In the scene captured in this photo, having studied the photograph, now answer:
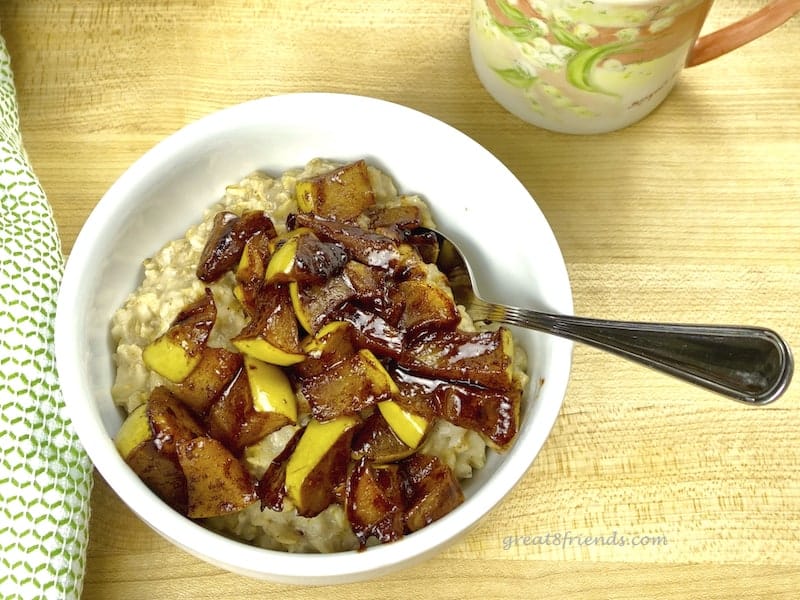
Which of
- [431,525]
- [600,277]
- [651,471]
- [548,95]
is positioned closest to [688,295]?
[600,277]

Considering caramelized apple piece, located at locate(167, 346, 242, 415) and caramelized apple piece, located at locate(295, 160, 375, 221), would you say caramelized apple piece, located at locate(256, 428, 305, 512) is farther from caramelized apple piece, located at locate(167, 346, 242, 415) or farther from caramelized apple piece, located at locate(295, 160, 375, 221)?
caramelized apple piece, located at locate(295, 160, 375, 221)

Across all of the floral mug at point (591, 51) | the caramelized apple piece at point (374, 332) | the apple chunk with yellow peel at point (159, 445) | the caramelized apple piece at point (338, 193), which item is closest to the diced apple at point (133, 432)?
the apple chunk with yellow peel at point (159, 445)

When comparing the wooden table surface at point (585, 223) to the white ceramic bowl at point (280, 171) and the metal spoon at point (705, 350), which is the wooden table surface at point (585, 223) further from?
the metal spoon at point (705, 350)

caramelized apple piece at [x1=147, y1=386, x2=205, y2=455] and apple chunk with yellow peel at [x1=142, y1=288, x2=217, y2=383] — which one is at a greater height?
apple chunk with yellow peel at [x1=142, y1=288, x2=217, y2=383]

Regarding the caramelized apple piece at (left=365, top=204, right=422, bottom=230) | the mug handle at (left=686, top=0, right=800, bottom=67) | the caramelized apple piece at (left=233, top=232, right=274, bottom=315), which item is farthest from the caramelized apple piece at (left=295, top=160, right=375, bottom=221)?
the mug handle at (left=686, top=0, right=800, bottom=67)

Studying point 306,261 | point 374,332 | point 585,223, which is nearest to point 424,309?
point 374,332

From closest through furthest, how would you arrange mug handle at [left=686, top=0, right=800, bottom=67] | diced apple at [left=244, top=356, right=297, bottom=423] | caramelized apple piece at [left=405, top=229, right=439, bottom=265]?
diced apple at [left=244, top=356, right=297, bottom=423], caramelized apple piece at [left=405, top=229, right=439, bottom=265], mug handle at [left=686, top=0, right=800, bottom=67]
